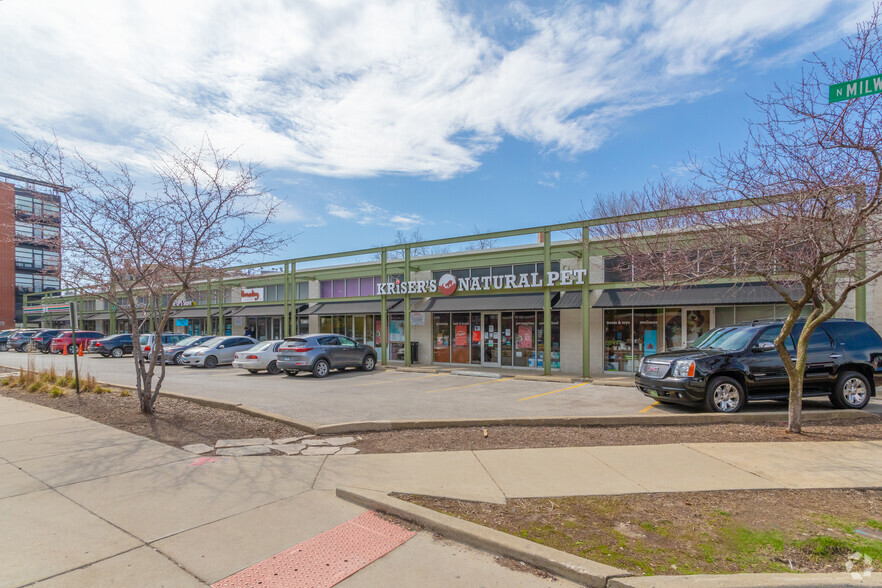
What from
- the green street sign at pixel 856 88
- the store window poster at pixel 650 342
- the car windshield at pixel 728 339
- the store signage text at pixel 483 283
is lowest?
the store window poster at pixel 650 342

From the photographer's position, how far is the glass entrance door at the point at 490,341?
2122 cm

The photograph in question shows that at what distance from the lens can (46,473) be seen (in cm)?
545

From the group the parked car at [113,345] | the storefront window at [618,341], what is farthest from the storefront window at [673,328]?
the parked car at [113,345]

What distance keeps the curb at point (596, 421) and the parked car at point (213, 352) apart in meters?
15.5

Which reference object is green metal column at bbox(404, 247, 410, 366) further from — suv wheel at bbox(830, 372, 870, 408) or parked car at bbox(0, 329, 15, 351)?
parked car at bbox(0, 329, 15, 351)

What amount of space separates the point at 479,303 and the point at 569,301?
13.3 feet

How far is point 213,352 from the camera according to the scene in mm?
22094

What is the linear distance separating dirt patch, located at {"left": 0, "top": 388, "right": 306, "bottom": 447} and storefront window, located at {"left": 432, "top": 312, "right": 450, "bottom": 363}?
13591mm

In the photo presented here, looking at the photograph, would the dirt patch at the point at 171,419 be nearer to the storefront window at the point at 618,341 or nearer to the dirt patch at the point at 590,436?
the dirt patch at the point at 590,436

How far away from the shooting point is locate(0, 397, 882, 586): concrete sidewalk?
348 cm

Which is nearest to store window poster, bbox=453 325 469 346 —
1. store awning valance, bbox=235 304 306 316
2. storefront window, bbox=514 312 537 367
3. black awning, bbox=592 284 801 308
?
storefront window, bbox=514 312 537 367

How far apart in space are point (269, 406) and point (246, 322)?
2424 cm

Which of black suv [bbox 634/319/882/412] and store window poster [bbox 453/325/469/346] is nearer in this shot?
black suv [bbox 634/319/882/412]

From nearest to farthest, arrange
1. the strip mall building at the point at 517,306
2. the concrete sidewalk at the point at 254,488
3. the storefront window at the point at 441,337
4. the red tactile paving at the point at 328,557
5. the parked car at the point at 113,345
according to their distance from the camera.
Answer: the red tactile paving at the point at 328,557
the concrete sidewalk at the point at 254,488
the strip mall building at the point at 517,306
the storefront window at the point at 441,337
the parked car at the point at 113,345
